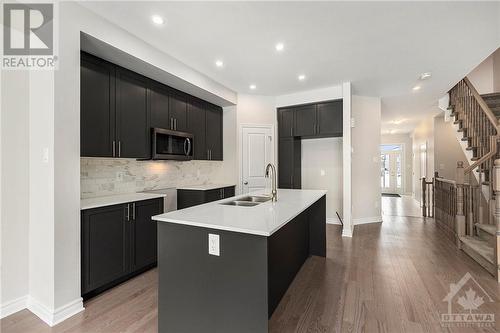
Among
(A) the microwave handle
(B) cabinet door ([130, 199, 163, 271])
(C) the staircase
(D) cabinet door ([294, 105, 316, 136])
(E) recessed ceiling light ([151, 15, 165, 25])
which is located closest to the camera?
(E) recessed ceiling light ([151, 15, 165, 25])

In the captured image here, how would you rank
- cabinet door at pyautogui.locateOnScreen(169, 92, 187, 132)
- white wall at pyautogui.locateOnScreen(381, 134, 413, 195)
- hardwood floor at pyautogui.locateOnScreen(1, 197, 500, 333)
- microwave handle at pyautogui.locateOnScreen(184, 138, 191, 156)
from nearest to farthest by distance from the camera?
hardwood floor at pyautogui.locateOnScreen(1, 197, 500, 333) < cabinet door at pyautogui.locateOnScreen(169, 92, 187, 132) < microwave handle at pyautogui.locateOnScreen(184, 138, 191, 156) < white wall at pyautogui.locateOnScreen(381, 134, 413, 195)

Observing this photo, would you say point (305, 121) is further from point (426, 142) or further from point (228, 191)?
point (426, 142)

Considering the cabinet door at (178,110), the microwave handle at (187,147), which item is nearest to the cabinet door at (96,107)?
the cabinet door at (178,110)

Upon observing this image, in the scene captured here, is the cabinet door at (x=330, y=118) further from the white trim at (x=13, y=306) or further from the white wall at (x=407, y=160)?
the white wall at (x=407, y=160)

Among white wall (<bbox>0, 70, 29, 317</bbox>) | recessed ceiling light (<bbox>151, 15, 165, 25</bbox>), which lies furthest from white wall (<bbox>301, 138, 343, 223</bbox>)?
white wall (<bbox>0, 70, 29, 317</bbox>)

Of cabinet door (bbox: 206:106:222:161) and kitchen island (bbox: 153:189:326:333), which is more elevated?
cabinet door (bbox: 206:106:222:161)

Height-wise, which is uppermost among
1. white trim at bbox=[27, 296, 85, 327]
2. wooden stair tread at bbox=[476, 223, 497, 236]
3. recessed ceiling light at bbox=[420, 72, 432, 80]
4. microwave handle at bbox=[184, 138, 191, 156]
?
recessed ceiling light at bbox=[420, 72, 432, 80]

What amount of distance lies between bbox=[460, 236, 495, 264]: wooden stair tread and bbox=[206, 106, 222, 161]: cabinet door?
4.04 meters

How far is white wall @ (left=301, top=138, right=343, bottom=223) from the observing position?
198 inches

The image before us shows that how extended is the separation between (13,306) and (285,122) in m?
4.56

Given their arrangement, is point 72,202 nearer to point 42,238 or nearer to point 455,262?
point 42,238

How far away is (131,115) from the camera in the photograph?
285cm

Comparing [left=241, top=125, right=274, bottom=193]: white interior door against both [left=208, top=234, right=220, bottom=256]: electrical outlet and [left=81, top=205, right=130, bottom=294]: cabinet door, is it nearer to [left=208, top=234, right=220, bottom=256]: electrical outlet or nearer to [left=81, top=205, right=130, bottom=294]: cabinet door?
Answer: [left=81, top=205, right=130, bottom=294]: cabinet door

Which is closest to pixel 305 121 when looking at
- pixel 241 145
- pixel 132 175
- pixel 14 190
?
pixel 241 145
